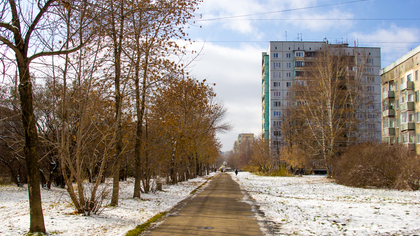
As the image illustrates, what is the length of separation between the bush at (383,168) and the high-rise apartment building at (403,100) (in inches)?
781

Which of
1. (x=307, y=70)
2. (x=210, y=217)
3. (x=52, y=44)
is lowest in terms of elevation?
(x=210, y=217)

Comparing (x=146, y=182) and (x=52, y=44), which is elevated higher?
(x=52, y=44)

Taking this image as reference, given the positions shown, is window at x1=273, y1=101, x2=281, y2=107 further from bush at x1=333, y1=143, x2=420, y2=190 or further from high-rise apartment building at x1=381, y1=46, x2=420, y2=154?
bush at x1=333, y1=143, x2=420, y2=190

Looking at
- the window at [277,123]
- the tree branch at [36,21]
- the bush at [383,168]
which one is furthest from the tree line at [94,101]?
the window at [277,123]

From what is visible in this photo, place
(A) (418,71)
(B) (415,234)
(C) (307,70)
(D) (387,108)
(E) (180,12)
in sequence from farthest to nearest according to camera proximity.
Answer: (D) (387,108) < (A) (418,71) < (C) (307,70) < (E) (180,12) < (B) (415,234)

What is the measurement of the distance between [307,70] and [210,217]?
32.5m

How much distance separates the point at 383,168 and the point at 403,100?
104 ft

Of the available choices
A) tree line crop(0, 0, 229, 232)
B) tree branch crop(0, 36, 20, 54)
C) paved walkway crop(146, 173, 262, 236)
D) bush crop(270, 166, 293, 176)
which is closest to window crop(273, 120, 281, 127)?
bush crop(270, 166, 293, 176)

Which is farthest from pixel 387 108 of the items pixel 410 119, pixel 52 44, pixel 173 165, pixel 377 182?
pixel 52 44

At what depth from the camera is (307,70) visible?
133 feet

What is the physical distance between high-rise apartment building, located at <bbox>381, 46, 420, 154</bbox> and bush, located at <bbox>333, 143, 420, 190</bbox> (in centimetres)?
1983

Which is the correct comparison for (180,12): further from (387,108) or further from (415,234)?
(387,108)

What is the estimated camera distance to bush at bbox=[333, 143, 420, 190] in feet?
67.1

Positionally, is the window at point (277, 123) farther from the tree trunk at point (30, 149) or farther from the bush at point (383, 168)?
the tree trunk at point (30, 149)
